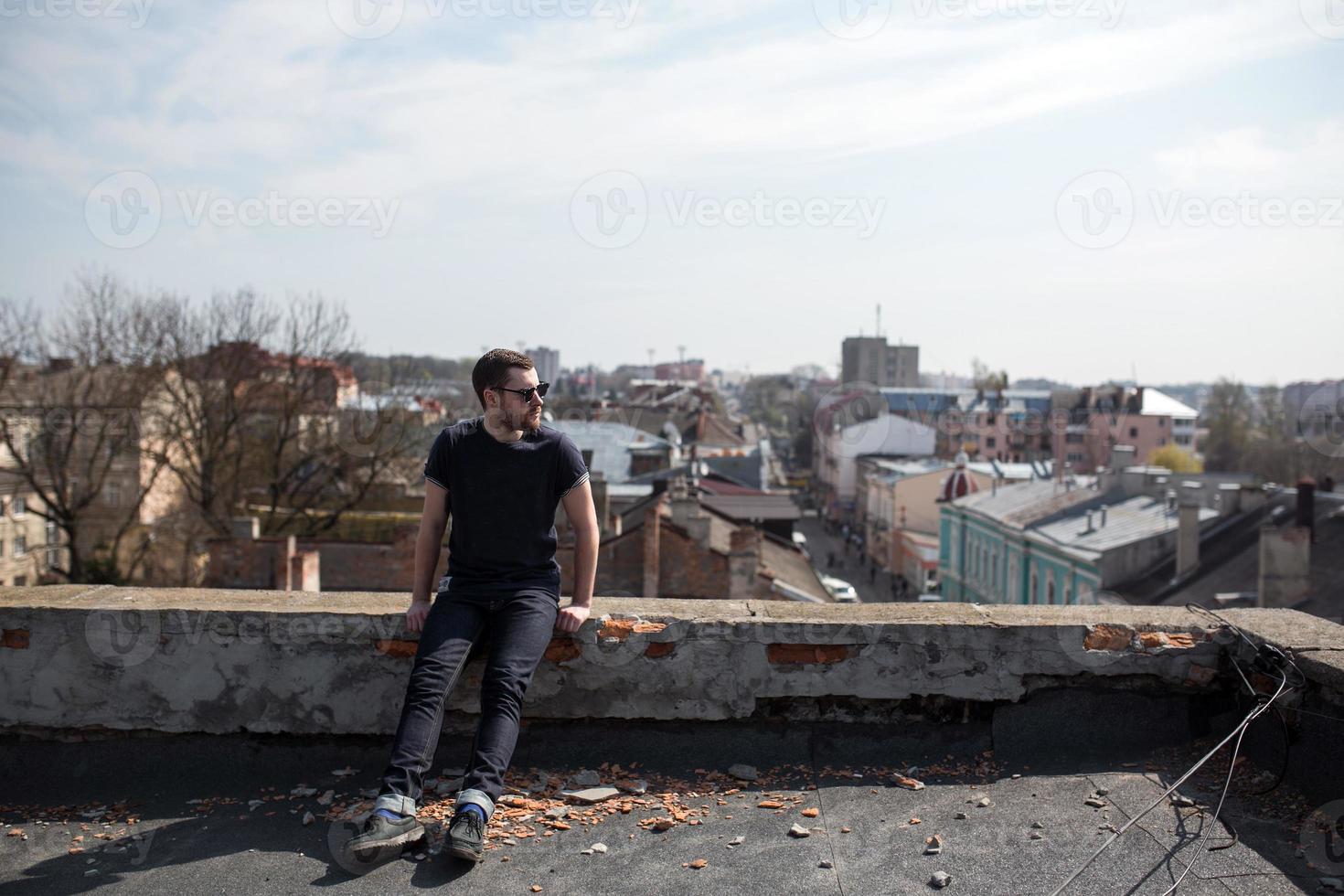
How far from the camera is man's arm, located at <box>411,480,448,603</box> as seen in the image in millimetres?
4137

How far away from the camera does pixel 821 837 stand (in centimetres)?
358

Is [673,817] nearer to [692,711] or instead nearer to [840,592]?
[692,711]

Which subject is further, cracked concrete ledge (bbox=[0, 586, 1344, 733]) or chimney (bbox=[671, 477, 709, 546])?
chimney (bbox=[671, 477, 709, 546])

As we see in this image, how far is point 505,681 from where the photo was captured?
3709 millimetres

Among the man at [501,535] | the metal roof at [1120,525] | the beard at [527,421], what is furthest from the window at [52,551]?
the beard at [527,421]

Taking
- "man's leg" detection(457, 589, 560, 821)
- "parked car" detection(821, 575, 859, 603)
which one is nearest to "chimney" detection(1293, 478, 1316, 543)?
"parked car" detection(821, 575, 859, 603)

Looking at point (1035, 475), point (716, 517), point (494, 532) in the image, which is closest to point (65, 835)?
point (494, 532)

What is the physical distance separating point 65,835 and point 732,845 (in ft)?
7.30

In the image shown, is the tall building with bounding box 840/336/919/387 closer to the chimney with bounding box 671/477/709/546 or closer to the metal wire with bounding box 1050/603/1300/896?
the chimney with bounding box 671/477/709/546

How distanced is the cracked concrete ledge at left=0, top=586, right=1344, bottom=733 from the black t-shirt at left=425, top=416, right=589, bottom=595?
14.4 inches

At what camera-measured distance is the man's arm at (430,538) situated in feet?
13.6

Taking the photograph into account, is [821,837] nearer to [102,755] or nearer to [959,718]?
[959,718]
